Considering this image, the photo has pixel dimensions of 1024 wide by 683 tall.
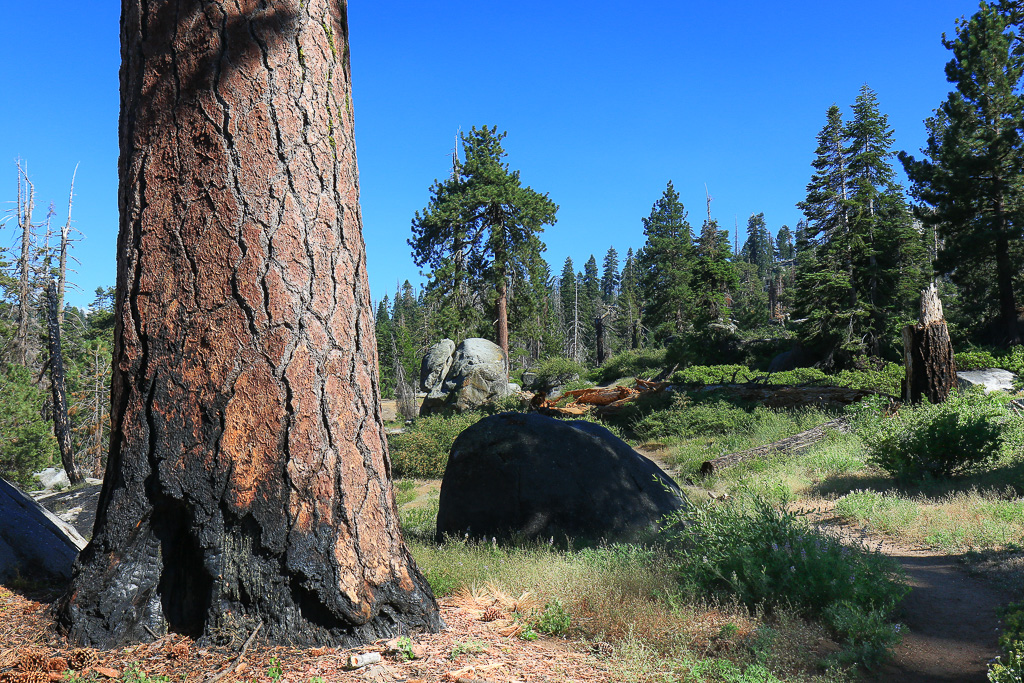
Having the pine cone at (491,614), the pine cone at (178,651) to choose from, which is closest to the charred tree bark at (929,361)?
the pine cone at (491,614)

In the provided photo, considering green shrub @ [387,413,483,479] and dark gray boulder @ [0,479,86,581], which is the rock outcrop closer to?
green shrub @ [387,413,483,479]

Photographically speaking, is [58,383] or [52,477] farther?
[52,477]

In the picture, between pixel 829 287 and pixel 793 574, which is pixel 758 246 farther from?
pixel 793 574

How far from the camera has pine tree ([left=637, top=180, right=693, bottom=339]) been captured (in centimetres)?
4116

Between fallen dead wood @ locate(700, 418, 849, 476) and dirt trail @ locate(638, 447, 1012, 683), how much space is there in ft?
17.0

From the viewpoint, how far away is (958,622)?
12.2 ft

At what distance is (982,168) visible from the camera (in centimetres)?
2062

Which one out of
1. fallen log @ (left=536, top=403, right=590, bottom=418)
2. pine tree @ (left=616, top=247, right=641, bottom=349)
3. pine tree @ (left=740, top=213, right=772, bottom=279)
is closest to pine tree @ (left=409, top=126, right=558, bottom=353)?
fallen log @ (left=536, top=403, right=590, bottom=418)

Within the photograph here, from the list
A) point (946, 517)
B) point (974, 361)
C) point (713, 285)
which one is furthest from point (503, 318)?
point (946, 517)

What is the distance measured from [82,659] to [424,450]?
11.3 meters

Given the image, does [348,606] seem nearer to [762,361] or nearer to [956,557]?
[956,557]

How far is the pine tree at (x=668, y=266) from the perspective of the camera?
41.2 meters

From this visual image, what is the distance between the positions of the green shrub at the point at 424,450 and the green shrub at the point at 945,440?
781cm

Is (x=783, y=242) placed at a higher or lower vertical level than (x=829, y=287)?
higher
